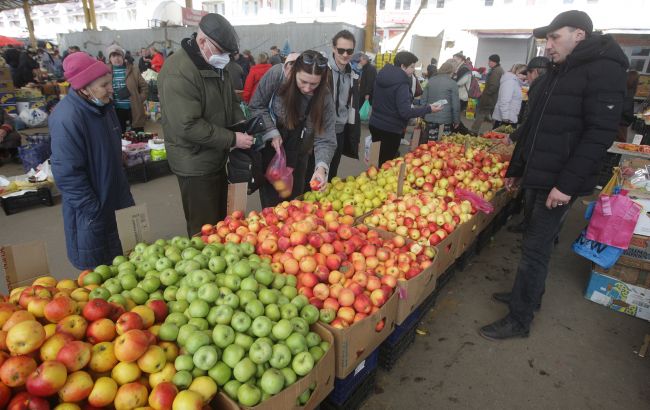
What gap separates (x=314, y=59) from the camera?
2982 mm

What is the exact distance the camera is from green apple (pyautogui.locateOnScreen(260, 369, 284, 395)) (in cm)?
153

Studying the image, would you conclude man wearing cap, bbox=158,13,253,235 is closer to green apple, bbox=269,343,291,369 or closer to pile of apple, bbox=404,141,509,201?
green apple, bbox=269,343,291,369

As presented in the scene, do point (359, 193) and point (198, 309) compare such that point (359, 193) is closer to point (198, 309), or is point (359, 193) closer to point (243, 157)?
point (243, 157)

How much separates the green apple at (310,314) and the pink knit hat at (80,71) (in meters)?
2.07

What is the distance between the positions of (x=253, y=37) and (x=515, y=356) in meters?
20.1

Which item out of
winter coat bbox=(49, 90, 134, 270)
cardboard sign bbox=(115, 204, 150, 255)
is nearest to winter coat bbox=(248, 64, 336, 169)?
winter coat bbox=(49, 90, 134, 270)

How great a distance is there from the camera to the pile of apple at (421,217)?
10.0 ft

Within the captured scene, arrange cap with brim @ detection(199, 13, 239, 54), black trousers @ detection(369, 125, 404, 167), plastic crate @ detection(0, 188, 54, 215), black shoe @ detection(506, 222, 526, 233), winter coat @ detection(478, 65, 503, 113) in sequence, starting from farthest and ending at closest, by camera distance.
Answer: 1. winter coat @ detection(478, 65, 503, 113)
2. black trousers @ detection(369, 125, 404, 167)
3. black shoe @ detection(506, 222, 526, 233)
4. plastic crate @ detection(0, 188, 54, 215)
5. cap with brim @ detection(199, 13, 239, 54)

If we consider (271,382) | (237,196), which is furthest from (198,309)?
(237,196)

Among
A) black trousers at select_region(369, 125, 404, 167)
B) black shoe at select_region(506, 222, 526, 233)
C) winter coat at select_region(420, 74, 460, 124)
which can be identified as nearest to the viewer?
black shoe at select_region(506, 222, 526, 233)

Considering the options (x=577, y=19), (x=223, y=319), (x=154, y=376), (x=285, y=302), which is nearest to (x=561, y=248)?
(x=577, y=19)

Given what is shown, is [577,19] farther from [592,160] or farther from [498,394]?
[498,394]

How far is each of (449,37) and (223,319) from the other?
28.9 metres

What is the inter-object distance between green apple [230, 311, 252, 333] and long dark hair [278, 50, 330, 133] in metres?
2.03
